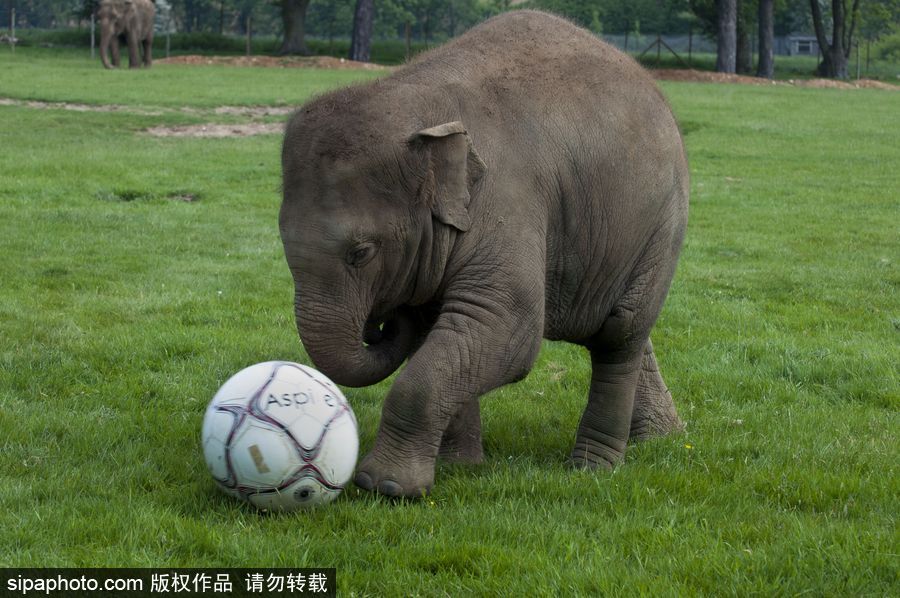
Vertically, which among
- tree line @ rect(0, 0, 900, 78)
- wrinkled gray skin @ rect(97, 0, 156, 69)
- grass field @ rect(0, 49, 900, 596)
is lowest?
grass field @ rect(0, 49, 900, 596)

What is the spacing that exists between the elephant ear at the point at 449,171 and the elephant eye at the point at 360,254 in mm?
388

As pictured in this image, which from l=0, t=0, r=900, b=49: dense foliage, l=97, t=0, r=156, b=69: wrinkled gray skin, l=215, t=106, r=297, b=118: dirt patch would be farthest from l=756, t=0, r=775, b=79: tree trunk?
l=215, t=106, r=297, b=118: dirt patch

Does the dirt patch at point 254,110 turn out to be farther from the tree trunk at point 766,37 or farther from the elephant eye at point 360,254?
the tree trunk at point 766,37

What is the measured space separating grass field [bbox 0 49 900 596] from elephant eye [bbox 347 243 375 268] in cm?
118

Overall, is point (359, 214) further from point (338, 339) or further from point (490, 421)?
point (490, 421)

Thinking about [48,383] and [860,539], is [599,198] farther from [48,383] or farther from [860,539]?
[48,383]

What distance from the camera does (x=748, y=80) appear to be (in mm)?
51531

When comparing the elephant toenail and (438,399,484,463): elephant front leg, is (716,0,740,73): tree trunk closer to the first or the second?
(438,399,484,463): elephant front leg

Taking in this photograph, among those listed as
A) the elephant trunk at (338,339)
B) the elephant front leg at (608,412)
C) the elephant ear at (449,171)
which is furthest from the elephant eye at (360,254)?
the elephant front leg at (608,412)

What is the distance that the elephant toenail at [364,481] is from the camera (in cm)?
589

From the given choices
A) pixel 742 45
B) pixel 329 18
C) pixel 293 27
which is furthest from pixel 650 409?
pixel 329 18

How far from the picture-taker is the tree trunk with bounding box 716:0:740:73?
51750 millimetres

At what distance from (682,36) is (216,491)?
286 ft

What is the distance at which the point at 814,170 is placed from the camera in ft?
76.6
